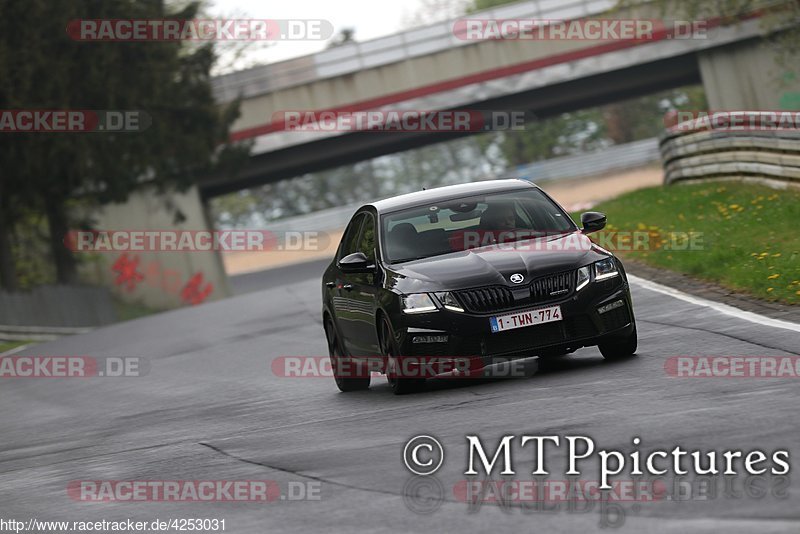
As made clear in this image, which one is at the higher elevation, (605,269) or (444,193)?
(444,193)

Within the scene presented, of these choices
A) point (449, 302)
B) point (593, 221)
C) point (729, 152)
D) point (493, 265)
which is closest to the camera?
point (449, 302)

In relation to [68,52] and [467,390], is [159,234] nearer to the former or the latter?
[68,52]

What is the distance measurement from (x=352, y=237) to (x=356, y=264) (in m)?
1.61

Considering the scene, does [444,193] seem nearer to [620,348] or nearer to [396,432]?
[620,348]

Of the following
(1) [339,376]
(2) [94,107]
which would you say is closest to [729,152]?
(1) [339,376]

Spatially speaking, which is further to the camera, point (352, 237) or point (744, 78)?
point (744, 78)

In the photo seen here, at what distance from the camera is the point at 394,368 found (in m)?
12.4

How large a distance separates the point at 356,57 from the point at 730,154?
26.6 meters

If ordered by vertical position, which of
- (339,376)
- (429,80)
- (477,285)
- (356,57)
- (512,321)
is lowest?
(339,376)

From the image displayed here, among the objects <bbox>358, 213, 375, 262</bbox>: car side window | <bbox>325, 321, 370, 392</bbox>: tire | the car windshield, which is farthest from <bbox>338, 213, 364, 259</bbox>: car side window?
the car windshield

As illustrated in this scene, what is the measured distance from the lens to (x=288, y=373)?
17.1 metres

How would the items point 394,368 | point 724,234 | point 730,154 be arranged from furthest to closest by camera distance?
point 730,154 < point 724,234 < point 394,368

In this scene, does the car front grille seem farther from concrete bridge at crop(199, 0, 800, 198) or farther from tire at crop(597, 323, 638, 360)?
concrete bridge at crop(199, 0, 800, 198)

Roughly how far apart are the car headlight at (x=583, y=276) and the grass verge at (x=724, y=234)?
294 cm
